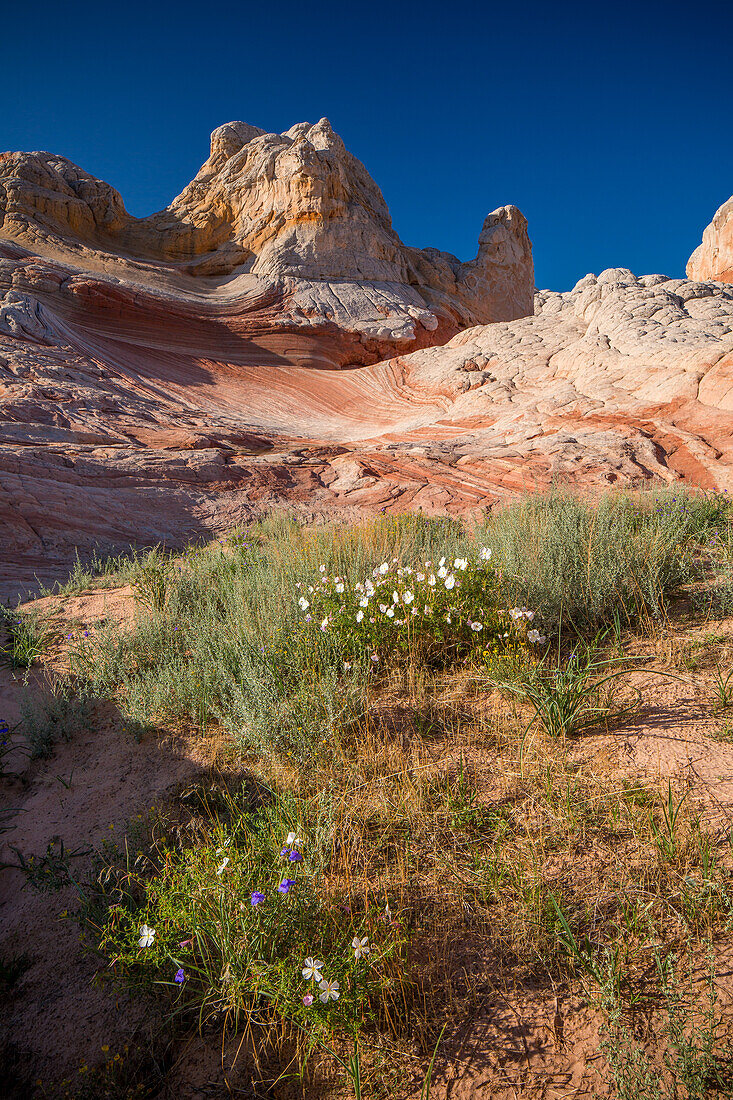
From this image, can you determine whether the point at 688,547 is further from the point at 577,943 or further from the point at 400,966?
the point at 400,966

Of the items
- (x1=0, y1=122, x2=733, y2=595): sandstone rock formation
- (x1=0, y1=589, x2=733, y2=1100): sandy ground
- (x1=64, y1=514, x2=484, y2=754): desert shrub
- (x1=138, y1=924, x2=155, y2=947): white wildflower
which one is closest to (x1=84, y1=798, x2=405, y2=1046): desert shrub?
(x1=138, y1=924, x2=155, y2=947): white wildflower

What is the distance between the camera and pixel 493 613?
11.7 feet

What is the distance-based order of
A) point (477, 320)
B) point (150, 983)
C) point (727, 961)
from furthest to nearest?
point (477, 320) < point (150, 983) < point (727, 961)

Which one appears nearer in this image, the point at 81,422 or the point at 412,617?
the point at 412,617

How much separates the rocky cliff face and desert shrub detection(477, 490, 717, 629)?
17.1 m

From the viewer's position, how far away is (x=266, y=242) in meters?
22.9

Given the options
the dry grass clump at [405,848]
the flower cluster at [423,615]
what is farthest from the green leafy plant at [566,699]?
the flower cluster at [423,615]

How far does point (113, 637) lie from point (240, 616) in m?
1.22

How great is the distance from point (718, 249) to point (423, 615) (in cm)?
4037

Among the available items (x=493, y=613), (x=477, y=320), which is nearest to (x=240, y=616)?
(x=493, y=613)

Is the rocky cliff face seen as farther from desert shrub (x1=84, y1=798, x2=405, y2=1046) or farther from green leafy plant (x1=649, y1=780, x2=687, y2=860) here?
green leafy plant (x1=649, y1=780, x2=687, y2=860)

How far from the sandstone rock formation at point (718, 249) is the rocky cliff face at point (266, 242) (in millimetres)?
17615

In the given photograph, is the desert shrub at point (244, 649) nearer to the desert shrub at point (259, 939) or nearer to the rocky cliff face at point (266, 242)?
the desert shrub at point (259, 939)

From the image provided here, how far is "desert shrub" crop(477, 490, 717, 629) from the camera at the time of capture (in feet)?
12.6
